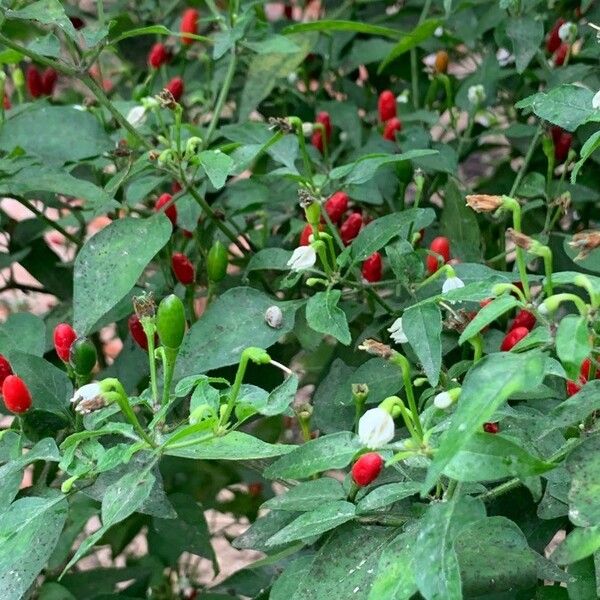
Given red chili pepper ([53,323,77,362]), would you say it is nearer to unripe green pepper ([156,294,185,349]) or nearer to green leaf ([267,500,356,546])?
unripe green pepper ([156,294,185,349])

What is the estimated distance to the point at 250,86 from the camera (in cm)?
128

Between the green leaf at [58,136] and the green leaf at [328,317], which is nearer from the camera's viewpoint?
the green leaf at [328,317]

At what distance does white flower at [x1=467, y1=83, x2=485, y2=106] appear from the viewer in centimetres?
125

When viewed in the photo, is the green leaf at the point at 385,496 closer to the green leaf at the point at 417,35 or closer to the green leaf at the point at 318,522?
the green leaf at the point at 318,522

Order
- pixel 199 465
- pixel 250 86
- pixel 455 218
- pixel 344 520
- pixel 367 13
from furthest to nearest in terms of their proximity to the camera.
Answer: pixel 367 13 < pixel 199 465 < pixel 250 86 < pixel 455 218 < pixel 344 520

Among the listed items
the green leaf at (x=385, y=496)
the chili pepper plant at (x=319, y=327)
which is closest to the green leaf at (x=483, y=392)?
the chili pepper plant at (x=319, y=327)

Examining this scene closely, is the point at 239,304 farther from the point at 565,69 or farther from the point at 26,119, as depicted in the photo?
the point at 565,69

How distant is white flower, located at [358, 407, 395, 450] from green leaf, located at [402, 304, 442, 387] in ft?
0.33

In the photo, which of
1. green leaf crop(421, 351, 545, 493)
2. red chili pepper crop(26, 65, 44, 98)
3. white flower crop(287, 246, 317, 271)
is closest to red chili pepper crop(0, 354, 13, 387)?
white flower crop(287, 246, 317, 271)

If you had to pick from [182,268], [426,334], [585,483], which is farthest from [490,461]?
[182,268]

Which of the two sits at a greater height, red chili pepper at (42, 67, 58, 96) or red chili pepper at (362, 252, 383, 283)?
red chili pepper at (42, 67, 58, 96)

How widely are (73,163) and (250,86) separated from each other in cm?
22

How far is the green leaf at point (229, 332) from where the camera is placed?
88 centimetres

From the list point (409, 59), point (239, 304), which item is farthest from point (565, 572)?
point (409, 59)
